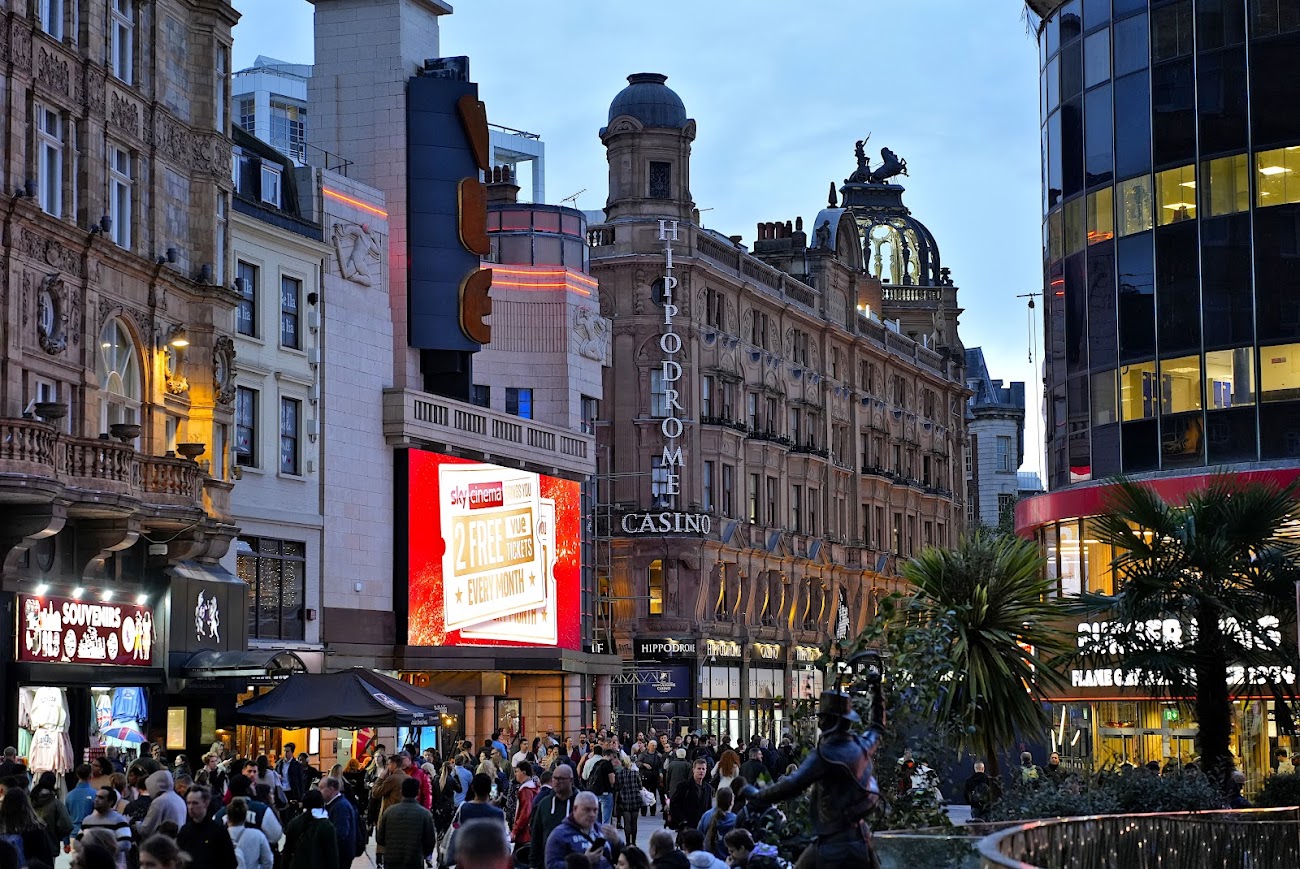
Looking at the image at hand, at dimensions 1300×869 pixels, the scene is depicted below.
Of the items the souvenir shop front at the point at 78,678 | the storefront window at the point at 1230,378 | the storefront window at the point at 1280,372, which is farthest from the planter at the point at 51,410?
the storefront window at the point at 1280,372

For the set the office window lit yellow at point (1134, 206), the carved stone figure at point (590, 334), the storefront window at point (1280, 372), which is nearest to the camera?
the storefront window at point (1280, 372)

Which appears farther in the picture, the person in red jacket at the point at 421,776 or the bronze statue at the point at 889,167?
the bronze statue at the point at 889,167

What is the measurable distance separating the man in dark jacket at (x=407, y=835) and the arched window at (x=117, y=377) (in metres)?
18.9

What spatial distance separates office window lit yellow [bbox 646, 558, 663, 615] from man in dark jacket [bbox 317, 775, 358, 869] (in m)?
49.6

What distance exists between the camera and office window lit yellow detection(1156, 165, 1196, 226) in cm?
4541

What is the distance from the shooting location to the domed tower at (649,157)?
7256cm

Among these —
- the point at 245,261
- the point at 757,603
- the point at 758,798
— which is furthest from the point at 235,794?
the point at 757,603

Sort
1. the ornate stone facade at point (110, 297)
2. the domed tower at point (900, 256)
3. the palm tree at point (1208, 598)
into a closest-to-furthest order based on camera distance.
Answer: the palm tree at point (1208, 598)
the ornate stone facade at point (110, 297)
the domed tower at point (900, 256)

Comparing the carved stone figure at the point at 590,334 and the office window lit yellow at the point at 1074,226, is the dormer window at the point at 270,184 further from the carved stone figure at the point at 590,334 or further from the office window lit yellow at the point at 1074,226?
the office window lit yellow at the point at 1074,226

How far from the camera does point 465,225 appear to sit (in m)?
54.1

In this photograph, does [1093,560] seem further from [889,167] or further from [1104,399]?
[889,167]

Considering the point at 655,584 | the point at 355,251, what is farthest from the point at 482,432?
the point at 655,584

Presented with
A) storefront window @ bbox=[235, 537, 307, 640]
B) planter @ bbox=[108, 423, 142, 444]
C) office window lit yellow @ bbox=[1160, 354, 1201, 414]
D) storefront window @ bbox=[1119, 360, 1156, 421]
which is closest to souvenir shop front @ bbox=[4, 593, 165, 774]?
planter @ bbox=[108, 423, 142, 444]

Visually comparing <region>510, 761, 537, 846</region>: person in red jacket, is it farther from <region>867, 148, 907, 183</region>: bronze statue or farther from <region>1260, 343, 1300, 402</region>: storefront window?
Answer: <region>867, 148, 907, 183</region>: bronze statue
